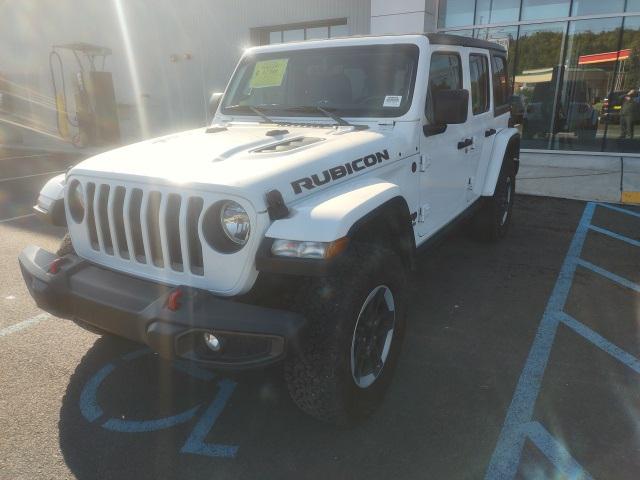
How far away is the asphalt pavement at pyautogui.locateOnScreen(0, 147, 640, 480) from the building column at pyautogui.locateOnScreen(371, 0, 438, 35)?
307 inches

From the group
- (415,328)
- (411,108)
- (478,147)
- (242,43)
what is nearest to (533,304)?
(415,328)

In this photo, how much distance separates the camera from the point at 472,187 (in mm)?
4531

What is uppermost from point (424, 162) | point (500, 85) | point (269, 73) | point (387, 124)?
point (269, 73)

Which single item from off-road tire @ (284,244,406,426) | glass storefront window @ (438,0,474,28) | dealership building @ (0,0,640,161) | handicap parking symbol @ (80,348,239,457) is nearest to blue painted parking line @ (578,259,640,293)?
off-road tire @ (284,244,406,426)

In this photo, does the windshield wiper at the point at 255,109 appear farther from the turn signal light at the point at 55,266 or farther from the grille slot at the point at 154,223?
the turn signal light at the point at 55,266

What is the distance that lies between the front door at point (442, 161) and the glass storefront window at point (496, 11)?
8.40m

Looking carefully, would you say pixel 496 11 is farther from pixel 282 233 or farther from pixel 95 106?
pixel 282 233

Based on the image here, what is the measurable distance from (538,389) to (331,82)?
7.95ft

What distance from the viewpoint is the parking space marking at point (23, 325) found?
350 cm

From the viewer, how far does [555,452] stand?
7.65ft

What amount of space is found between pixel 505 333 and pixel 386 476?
167cm

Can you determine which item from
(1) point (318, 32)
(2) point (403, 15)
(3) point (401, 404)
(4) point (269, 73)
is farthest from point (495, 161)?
(1) point (318, 32)

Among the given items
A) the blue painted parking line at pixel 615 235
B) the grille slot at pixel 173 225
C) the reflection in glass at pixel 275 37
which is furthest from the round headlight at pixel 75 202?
the reflection in glass at pixel 275 37

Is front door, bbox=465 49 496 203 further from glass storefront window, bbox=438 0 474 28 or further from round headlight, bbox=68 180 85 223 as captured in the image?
glass storefront window, bbox=438 0 474 28
